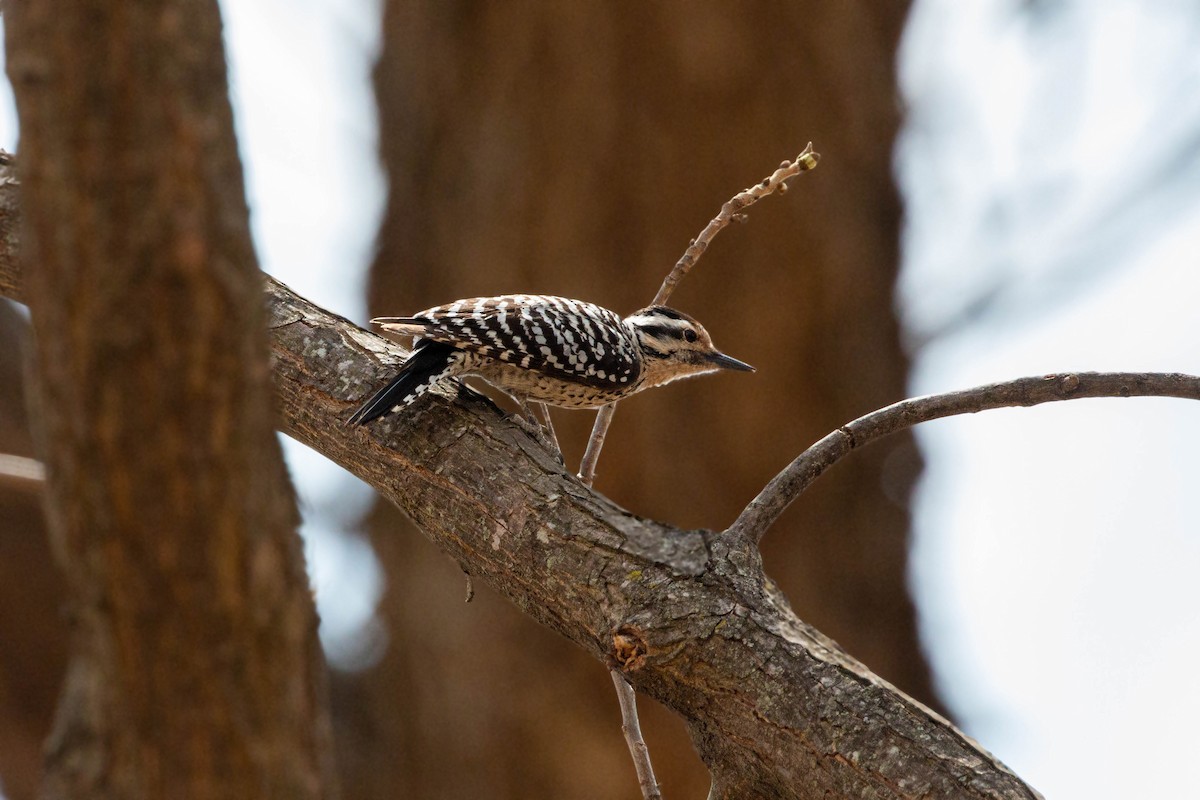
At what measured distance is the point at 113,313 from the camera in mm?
1562

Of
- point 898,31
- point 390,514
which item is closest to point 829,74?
point 898,31

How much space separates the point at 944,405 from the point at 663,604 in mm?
879

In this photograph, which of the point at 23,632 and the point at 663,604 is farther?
the point at 23,632

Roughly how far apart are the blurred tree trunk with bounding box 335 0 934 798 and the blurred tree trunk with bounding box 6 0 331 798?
17.2 feet

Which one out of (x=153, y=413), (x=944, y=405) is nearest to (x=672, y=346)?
(x=944, y=405)

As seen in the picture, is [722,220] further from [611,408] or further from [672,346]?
[672,346]

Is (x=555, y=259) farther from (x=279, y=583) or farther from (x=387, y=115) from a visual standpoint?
(x=279, y=583)

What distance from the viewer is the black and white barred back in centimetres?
354

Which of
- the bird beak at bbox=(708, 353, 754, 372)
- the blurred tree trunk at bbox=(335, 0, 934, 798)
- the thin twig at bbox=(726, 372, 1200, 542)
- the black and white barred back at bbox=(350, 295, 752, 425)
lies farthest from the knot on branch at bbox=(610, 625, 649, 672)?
the blurred tree trunk at bbox=(335, 0, 934, 798)

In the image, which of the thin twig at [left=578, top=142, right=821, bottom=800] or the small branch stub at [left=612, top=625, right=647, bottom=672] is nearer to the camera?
the small branch stub at [left=612, top=625, right=647, bottom=672]

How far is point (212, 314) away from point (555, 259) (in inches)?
224

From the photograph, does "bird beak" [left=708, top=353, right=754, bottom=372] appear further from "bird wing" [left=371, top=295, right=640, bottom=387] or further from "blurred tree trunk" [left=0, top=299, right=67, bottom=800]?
"blurred tree trunk" [left=0, top=299, right=67, bottom=800]

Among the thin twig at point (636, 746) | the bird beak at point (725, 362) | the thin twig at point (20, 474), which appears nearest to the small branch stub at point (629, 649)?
the thin twig at point (636, 746)

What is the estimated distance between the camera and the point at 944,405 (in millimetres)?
2900
